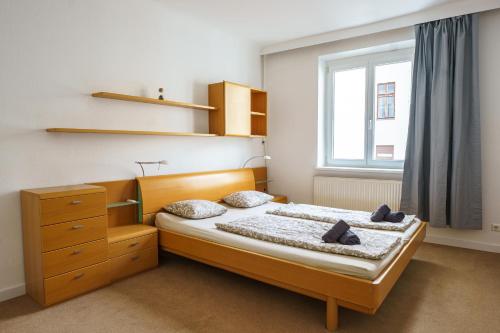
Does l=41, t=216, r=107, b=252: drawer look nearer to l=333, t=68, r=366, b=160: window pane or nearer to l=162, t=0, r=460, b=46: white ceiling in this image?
l=162, t=0, r=460, b=46: white ceiling

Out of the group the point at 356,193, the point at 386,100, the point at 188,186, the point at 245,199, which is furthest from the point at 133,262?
the point at 386,100

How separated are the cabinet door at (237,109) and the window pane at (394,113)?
1.69m

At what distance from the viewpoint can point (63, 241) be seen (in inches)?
95.7

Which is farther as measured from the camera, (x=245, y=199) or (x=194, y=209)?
(x=245, y=199)

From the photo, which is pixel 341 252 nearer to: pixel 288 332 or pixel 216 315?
pixel 288 332

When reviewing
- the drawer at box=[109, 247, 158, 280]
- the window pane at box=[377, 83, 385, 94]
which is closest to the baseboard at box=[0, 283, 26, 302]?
the drawer at box=[109, 247, 158, 280]

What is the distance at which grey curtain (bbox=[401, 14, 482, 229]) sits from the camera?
3.47 metres

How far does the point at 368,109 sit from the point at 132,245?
3.32 m

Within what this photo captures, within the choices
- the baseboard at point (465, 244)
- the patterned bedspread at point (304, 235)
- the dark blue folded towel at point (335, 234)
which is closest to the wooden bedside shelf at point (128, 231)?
the patterned bedspread at point (304, 235)

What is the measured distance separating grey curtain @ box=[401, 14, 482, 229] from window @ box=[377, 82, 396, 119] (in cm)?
46

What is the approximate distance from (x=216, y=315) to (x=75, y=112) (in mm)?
2028

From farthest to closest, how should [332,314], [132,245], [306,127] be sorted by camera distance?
[306,127], [132,245], [332,314]

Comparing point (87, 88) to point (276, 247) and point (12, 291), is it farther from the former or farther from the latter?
point (276, 247)

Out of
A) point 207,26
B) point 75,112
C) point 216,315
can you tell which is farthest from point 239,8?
point 216,315
